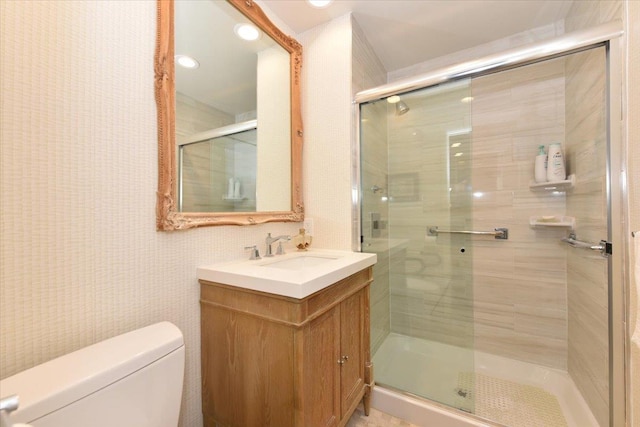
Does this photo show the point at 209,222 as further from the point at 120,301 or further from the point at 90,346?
the point at 90,346

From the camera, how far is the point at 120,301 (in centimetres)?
83

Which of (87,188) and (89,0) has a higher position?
(89,0)

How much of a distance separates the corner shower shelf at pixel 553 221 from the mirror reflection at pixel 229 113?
5.48ft

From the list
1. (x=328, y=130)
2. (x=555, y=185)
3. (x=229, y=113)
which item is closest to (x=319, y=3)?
(x=328, y=130)

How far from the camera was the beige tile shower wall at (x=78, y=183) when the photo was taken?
653 millimetres

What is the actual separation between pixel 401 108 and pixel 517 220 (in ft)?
3.84

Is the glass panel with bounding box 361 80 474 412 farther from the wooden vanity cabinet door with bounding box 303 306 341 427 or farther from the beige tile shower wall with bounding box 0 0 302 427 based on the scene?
the beige tile shower wall with bounding box 0 0 302 427

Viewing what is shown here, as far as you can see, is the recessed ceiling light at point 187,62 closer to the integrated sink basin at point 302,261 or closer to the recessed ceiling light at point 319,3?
the recessed ceiling light at point 319,3

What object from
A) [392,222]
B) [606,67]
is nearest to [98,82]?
[392,222]

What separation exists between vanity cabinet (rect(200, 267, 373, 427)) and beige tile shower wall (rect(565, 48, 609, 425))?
1.20 metres

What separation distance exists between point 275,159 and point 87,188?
0.90 m

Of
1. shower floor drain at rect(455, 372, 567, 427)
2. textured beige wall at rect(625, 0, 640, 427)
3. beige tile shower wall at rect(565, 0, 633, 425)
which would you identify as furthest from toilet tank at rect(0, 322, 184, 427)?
beige tile shower wall at rect(565, 0, 633, 425)

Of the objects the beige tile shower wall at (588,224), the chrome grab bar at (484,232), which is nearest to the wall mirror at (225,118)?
the chrome grab bar at (484,232)

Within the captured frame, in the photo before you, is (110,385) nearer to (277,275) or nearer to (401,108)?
(277,275)
